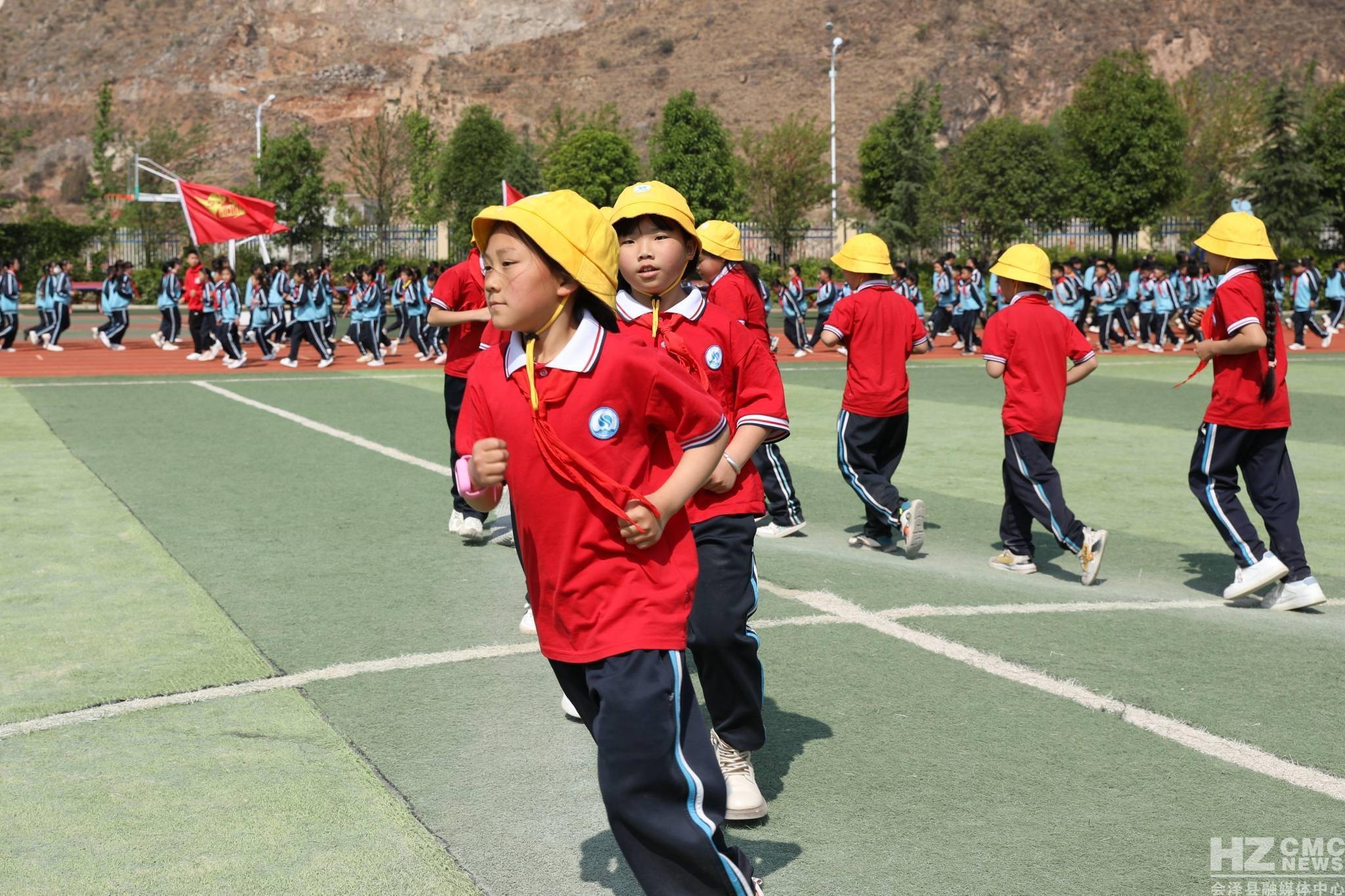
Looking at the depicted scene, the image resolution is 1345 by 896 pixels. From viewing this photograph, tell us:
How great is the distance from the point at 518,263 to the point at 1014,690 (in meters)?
3.16

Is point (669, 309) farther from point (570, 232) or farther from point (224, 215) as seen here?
point (224, 215)

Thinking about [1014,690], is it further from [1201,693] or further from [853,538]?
[853,538]

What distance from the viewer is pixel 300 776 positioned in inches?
186

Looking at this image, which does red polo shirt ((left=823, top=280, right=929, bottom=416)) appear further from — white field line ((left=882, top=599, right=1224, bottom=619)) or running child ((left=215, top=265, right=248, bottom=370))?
running child ((left=215, top=265, right=248, bottom=370))

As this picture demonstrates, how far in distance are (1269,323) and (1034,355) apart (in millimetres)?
1228

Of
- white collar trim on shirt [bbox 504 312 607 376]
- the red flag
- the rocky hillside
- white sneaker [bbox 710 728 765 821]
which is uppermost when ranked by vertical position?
the rocky hillside

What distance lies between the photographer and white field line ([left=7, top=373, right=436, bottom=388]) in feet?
64.4

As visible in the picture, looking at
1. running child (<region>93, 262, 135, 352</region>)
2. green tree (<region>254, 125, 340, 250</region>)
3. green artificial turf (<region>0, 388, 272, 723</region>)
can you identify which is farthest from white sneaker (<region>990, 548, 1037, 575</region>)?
green tree (<region>254, 125, 340, 250</region>)

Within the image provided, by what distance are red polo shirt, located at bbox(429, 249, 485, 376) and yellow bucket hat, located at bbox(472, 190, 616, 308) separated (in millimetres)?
4866

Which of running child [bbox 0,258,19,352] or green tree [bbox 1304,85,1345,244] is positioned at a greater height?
green tree [bbox 1304,85,1345,244]

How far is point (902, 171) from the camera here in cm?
5447

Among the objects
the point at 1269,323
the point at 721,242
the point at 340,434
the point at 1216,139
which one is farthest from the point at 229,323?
the point at 1216,139

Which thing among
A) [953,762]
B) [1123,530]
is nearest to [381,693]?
[953,762]

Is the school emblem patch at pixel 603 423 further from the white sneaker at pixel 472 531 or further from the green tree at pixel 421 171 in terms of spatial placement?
the green tree at pixel 421 171
